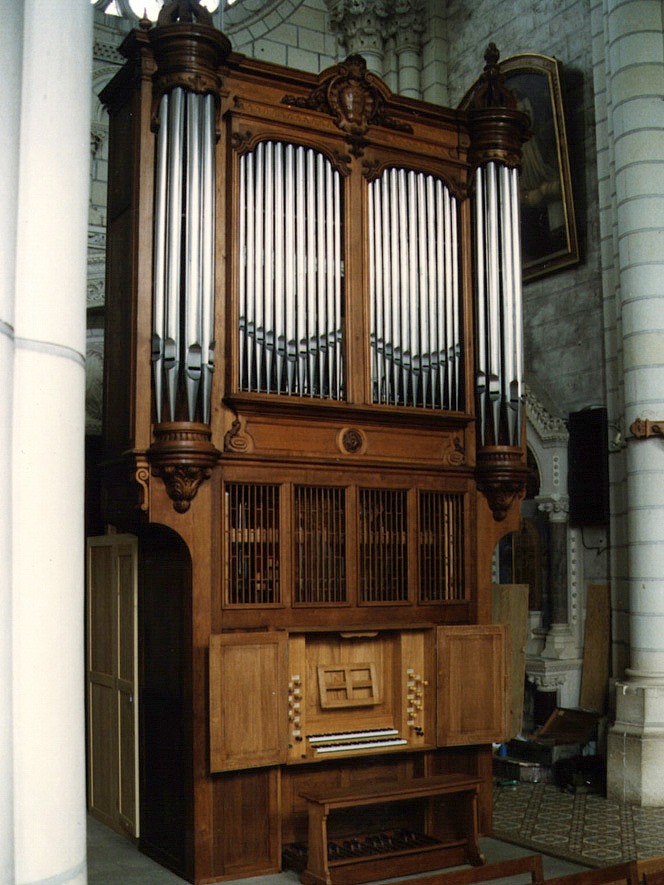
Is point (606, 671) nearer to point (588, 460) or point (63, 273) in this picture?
point (588, 460)

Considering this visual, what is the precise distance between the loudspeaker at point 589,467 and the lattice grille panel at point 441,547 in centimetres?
288

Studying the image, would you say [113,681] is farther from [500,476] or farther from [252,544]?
[500,476]

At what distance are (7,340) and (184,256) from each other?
5.39 meters

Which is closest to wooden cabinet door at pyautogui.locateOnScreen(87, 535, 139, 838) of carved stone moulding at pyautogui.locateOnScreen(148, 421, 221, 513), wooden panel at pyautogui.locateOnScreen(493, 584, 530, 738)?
carved stone moulding at pyautogui.locateOnScreen(148, 421, 221, 513)

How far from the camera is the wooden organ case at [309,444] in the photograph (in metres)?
7.39

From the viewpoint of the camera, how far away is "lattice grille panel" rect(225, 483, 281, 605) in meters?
7.66

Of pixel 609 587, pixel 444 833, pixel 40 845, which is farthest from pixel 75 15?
pixel 609 587

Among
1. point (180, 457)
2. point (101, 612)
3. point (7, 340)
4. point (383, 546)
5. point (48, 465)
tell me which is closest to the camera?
point (7, 340)

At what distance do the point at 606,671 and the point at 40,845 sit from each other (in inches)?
369

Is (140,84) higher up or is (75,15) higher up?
(140,84)

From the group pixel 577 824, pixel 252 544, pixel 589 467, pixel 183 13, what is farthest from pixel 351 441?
pixel 589 467

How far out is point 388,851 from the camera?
24.5ft

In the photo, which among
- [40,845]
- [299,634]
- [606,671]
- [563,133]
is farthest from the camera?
[563,133]

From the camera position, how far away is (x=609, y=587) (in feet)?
36.5
